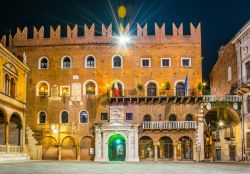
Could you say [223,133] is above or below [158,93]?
below

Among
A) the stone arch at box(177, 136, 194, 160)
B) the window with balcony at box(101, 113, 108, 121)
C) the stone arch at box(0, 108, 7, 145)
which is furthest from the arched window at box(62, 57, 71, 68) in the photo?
the stone arch at box(177, 136, 194, 160)

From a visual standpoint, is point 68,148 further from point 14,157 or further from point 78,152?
point 14,157

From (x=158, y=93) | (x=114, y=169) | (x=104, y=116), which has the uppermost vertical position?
(x=158, y=93)

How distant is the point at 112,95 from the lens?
37.8m

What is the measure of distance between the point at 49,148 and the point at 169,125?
37.8ft

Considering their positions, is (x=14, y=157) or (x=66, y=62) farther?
(x=66, y=62)

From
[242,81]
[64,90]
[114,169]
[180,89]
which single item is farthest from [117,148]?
[114,169]

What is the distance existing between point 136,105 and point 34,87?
10022mm

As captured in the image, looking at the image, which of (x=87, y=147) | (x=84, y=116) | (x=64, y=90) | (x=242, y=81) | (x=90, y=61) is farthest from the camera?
(x=90, y=61)

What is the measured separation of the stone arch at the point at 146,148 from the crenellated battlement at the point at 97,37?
371 inches

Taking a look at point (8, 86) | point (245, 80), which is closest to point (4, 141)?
point (8, 86)

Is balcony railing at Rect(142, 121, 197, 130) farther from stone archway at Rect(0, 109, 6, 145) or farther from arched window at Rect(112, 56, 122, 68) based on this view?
stone archway at Rect(0, 109, 6, 145)

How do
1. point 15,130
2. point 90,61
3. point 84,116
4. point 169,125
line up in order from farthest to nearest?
point 90,61, point 84,116, point 169,125, point 15,130

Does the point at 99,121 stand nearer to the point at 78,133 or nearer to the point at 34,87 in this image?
the point at 78,133
